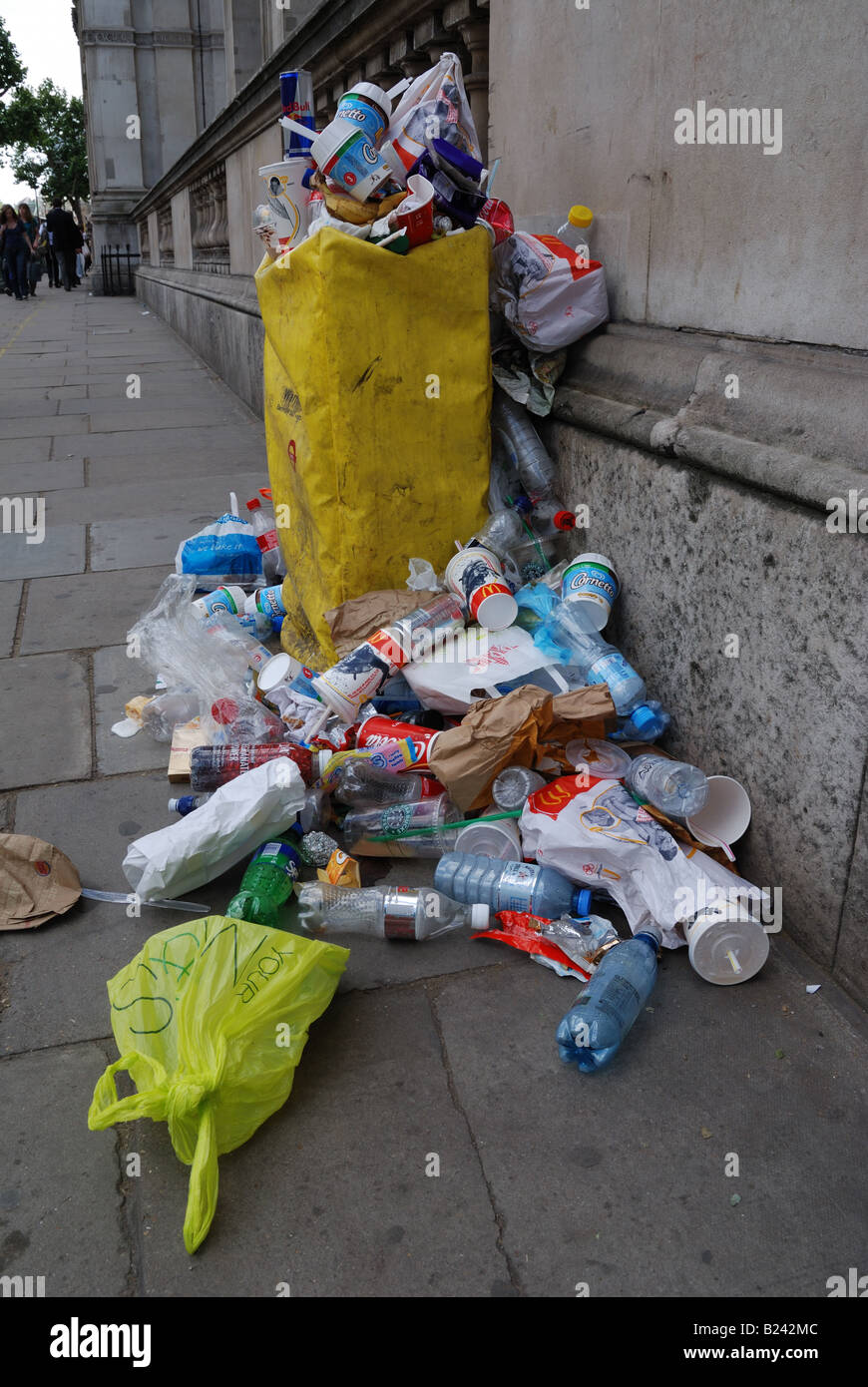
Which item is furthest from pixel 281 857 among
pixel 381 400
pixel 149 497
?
pixel 149 497

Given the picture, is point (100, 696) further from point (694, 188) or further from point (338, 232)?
point (694, 188)

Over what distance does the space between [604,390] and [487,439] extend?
416mm

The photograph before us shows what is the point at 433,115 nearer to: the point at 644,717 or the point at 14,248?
the point at 644,717

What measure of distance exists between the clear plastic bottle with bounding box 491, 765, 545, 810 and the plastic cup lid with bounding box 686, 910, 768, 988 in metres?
0.58

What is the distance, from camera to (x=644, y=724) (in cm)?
266

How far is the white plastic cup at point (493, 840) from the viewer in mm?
2502

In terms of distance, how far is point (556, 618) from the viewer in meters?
3.02

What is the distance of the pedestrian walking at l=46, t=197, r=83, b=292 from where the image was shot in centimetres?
2645

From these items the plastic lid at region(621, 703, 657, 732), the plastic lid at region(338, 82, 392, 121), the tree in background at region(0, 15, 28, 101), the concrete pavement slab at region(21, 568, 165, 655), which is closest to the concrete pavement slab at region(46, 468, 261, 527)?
the concrete pavement slab at region(21, 568, 165, 655)

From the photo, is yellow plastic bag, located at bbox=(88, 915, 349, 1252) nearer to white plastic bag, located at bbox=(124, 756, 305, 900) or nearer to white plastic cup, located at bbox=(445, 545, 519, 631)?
white plastic bag, located at bbox=(124, 756, 305, 900)

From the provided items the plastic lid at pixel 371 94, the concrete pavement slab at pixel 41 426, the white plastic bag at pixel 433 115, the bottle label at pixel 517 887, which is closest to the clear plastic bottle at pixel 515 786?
the bottle label at pixel 517 887

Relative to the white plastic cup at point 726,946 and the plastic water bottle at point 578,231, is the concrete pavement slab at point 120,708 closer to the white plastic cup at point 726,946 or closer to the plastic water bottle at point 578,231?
the white plastic cup at point 726,946

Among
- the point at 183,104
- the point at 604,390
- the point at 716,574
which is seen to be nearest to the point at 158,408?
the point at 604,390

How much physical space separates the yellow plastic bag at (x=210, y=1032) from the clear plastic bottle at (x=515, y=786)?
72 cm
